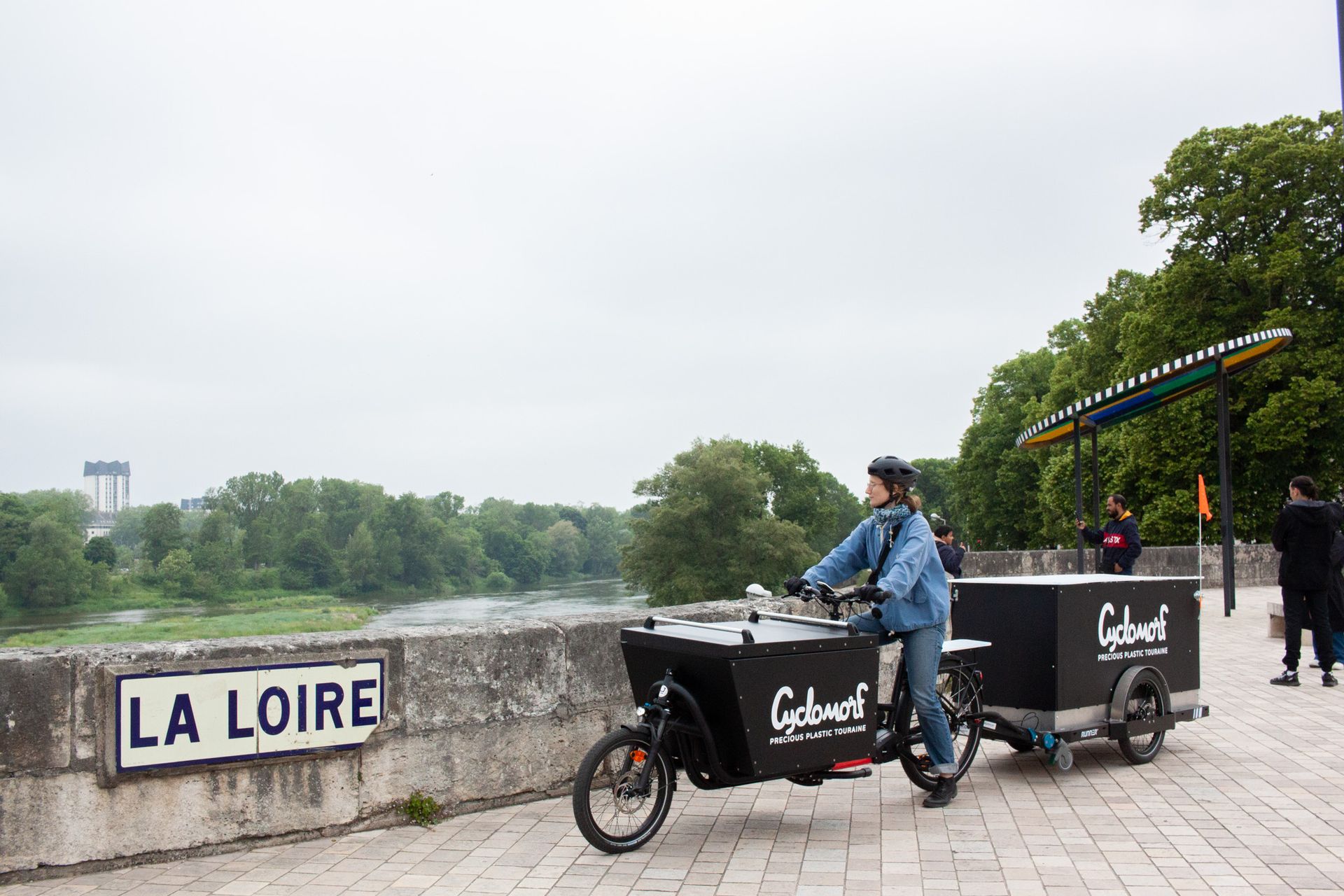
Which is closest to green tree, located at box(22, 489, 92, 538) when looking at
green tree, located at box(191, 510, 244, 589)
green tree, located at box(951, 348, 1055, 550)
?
green tree, located at box(191, 510, 244, 589)

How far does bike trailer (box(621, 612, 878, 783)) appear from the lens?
16.3ft

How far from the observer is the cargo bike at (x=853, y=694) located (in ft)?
16.3

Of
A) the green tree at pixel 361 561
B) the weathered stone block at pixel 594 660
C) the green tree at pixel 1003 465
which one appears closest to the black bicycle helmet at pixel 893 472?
the weathered stone block at pixel 594 660

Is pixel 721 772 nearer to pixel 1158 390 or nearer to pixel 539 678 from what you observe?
pixel 539 678

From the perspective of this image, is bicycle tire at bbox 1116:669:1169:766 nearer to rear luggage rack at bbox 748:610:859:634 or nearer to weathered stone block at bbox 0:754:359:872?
rear luggage rack at bbox 748:610:859:634

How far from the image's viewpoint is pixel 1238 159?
1152 inches

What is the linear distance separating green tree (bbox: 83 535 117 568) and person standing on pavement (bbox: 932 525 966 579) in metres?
55.0

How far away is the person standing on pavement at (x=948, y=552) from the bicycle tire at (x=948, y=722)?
4230mm

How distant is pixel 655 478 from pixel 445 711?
58154mm

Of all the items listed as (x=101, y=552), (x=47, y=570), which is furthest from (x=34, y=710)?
(x=101, y=552)

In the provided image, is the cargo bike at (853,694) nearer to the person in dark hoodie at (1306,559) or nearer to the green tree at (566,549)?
the person in dark hoodie at (1306,559)

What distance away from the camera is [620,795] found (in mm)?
4969

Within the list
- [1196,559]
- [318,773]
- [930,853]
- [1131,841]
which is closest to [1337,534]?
[1131,841]

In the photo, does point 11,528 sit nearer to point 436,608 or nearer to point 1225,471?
point 436,608
